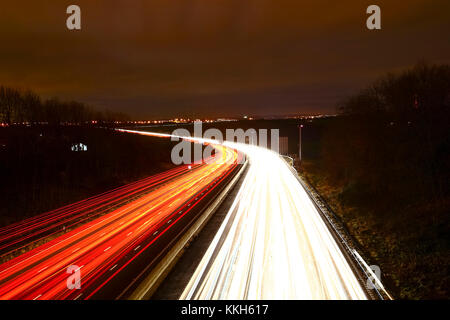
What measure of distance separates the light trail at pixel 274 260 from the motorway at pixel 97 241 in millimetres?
3232

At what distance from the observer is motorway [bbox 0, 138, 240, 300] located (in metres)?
12.5

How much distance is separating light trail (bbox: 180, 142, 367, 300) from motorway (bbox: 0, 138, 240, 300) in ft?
10.6

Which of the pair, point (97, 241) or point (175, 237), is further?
point (175, 237)

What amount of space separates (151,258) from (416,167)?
1968 cm

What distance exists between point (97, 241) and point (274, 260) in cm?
977

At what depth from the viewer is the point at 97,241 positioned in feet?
56.9

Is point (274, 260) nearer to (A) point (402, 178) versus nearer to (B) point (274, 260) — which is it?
(B) point (274, 260)

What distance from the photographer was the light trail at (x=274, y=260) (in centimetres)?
1168

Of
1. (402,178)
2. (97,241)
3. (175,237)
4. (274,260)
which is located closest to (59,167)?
(97,241)
